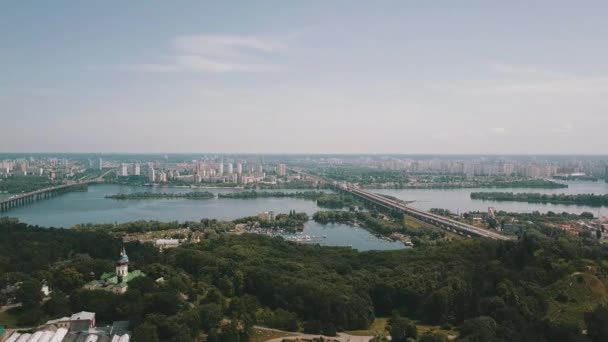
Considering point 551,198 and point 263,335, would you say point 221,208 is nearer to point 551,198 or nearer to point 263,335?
point 551,198

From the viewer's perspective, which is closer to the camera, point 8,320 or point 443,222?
point 8,320

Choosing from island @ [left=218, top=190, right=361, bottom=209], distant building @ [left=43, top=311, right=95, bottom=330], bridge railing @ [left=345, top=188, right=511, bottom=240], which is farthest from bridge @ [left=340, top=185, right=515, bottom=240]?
distant building @ [left=43, top=311, right=95, bottom=330]

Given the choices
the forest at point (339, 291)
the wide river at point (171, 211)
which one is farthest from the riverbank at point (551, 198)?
the forest at point (339, 291)

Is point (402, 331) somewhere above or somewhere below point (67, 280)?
below

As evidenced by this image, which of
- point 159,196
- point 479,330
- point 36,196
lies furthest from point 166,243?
point 36,196

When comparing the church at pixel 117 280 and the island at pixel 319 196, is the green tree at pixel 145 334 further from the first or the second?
the island at pixel 319 196

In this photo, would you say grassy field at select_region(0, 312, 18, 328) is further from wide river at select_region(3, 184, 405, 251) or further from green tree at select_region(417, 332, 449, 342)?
wide river at select_region(3, 184, 405, 251)
